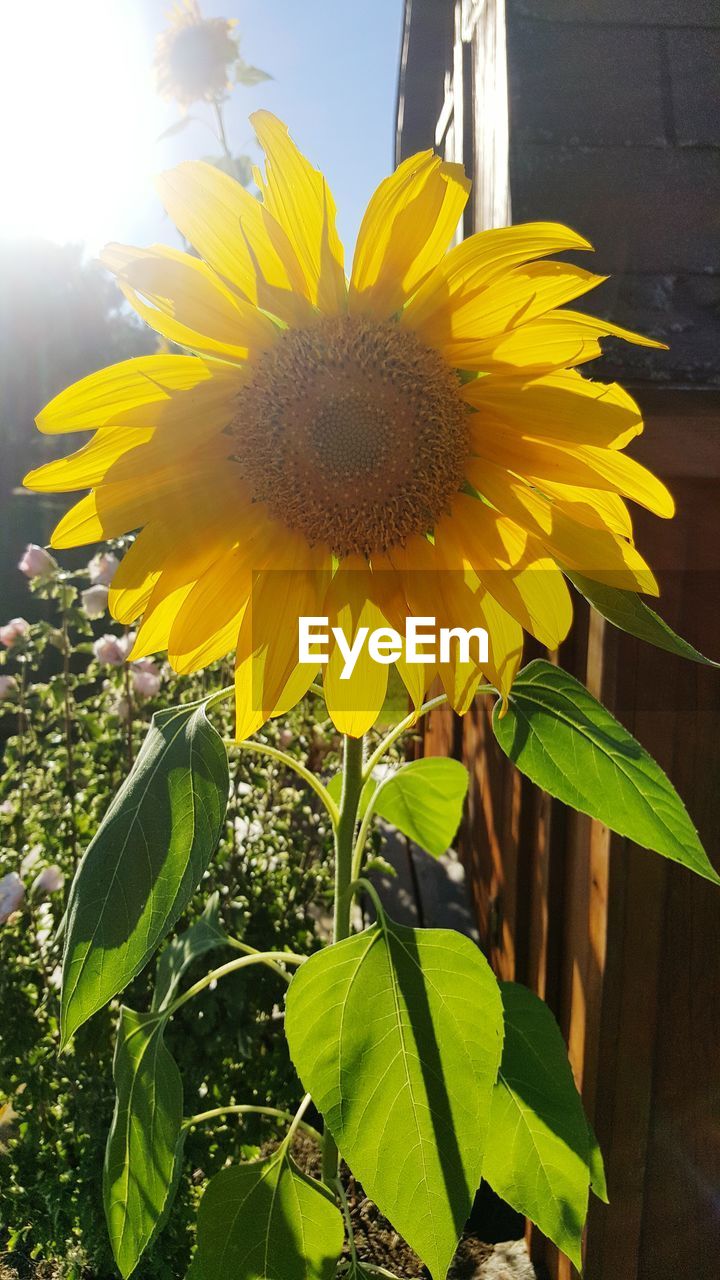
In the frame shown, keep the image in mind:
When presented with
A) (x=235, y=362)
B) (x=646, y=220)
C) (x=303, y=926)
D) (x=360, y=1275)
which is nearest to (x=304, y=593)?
(x=235, y=362)

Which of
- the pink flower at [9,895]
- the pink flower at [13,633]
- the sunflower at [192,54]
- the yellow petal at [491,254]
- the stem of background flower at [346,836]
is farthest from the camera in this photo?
the sunflower at [192,54]

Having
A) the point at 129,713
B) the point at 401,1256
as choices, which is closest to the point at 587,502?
the point at 401,1256

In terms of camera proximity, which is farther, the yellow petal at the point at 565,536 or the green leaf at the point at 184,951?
the green leaf at the point at 184,951

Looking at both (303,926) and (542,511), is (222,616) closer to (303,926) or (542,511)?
(542,511)

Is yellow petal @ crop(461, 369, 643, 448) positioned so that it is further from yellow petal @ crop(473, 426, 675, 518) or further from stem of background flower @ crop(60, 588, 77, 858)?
stem of background flower @ crop(60, 588, 77, 858)

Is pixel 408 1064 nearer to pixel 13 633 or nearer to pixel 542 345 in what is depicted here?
pixel 542 345

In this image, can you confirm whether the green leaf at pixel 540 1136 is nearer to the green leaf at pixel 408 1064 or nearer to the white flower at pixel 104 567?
the green leaf at pixel 408 1064

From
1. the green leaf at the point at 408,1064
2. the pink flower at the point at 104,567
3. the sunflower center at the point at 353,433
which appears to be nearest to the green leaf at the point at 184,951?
the green leaf at the point at 408,1064
